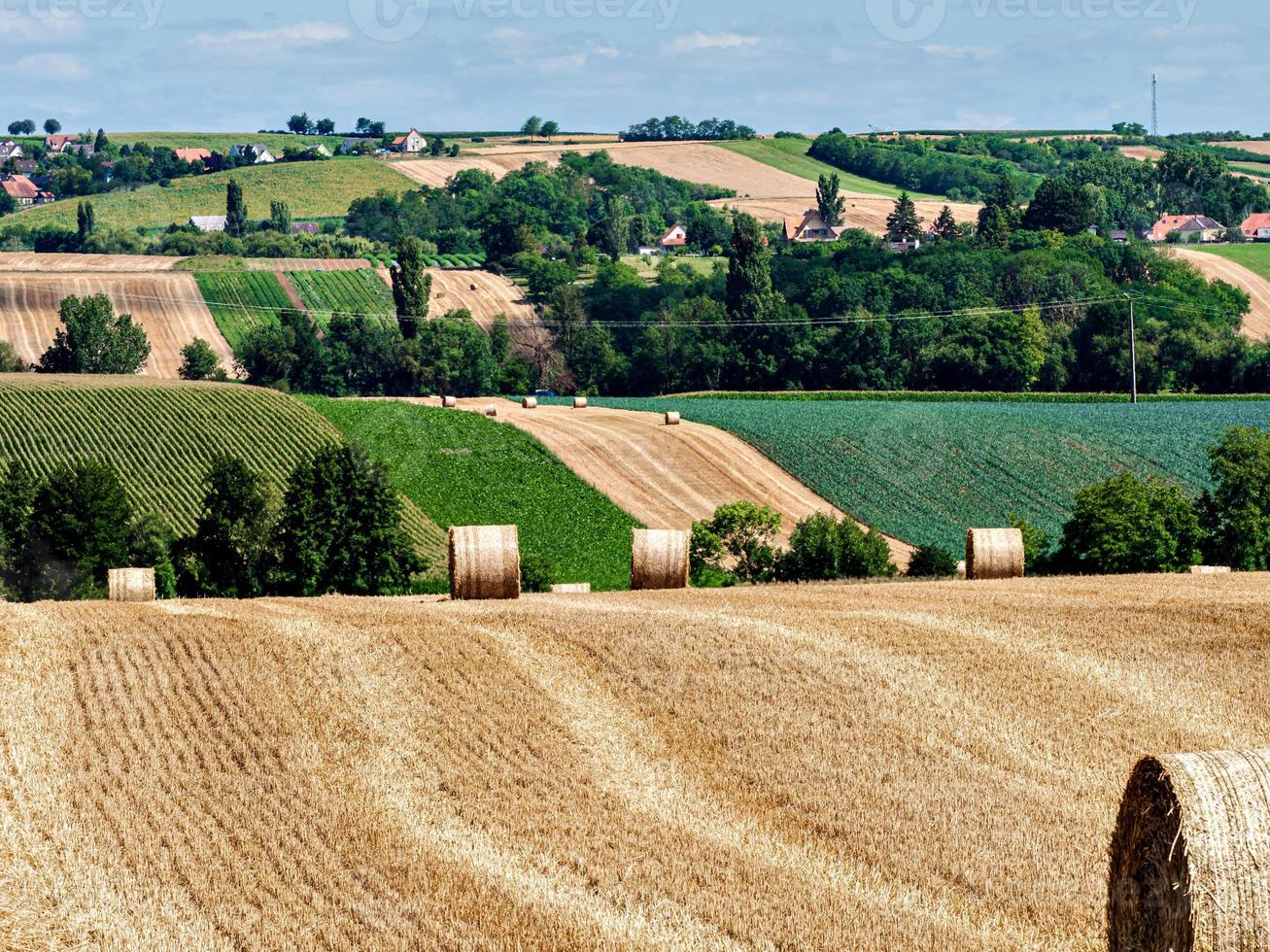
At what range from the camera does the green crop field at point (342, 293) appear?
147062mm

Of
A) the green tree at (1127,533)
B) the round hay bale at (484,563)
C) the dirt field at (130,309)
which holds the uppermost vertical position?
the dirt field at (130,309)

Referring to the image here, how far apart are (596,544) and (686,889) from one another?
50.6m

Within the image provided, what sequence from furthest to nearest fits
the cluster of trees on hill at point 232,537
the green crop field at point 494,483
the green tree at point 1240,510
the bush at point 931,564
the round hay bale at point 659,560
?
the green crop field at point 494,483, the cluster of trees on hill at point 232,537, the green tree at point 1240,510, the bush at point 931,564, the round hay bale at point 659,560

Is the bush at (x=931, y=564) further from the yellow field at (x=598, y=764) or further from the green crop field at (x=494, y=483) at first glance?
the yellow field at (x=598, y=764)

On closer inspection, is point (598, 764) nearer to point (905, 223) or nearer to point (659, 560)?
point (659, 560)

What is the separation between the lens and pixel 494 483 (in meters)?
78.1

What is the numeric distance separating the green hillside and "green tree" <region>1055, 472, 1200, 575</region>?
2653 cm

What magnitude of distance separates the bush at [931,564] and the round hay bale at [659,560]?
16.1 meters

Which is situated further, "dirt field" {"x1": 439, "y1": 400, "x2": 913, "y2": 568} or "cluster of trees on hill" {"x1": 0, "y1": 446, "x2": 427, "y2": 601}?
"dirt field" {"x1": 439, "y1": 400, "x2": 913, "y2": 568}

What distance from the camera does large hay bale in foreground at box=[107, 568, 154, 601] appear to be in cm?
3831

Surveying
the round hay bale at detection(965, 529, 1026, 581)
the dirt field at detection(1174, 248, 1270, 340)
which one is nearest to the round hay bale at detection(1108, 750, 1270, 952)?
the round hay bale at detection(965, 529, 1026, 581)

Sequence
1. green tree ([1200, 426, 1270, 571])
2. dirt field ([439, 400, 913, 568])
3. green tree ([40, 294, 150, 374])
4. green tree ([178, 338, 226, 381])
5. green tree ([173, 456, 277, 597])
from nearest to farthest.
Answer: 1. green tree ([1200, 426, 1270, 571])
2. green tree ([173, 456, 277, 597])
3. dirt field ([439, 400, 913, 568])
4. green tree ([40, 294, 150, 374])
5. green tree ([178, 338, 226, 381])

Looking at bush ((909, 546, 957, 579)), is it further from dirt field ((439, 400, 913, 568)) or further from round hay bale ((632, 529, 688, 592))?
round hay bale ((632, 529, 688, 592))

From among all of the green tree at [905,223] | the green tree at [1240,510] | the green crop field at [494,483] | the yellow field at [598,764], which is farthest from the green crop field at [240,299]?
the yellow field at [598,764]
